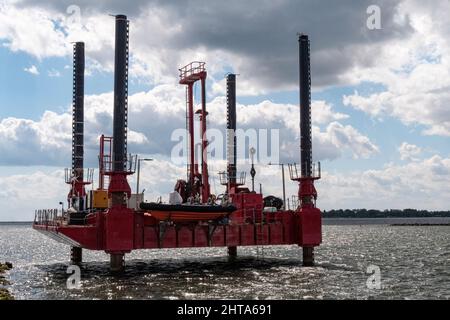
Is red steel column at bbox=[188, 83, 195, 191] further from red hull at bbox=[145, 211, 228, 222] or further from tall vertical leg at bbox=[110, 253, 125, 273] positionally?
tall vertical leg at bbox=[110, 253, 125, 273]

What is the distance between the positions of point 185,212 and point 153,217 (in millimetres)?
2106

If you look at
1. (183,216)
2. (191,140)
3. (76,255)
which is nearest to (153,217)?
(183,216)

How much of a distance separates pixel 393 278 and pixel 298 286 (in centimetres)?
837

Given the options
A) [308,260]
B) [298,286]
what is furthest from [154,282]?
[308,260]

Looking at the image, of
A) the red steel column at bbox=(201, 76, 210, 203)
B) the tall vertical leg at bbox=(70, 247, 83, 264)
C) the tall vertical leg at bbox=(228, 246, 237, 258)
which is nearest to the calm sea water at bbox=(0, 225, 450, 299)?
the tall vertical leg at bbox=(70, 247, 83, 264)

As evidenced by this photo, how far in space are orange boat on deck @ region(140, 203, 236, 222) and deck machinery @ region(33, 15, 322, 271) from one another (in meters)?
0.41

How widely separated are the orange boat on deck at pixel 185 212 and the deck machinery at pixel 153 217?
0.41 m

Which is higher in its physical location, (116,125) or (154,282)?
(116,125)

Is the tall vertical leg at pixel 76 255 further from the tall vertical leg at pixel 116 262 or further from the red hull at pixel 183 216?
the red hull at pixel 183 216

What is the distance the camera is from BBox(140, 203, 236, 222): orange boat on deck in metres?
35.8

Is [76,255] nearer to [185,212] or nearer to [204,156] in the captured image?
[204,156]

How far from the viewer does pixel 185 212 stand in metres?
36.9

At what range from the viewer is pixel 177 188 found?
144 feet
